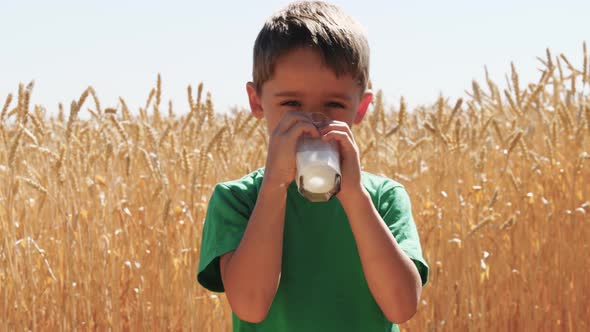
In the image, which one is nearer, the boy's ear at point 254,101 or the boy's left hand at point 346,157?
the boy's left hand at point 346,157

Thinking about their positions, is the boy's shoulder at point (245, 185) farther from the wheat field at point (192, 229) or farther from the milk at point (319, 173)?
the wheat field at point (192, 229)

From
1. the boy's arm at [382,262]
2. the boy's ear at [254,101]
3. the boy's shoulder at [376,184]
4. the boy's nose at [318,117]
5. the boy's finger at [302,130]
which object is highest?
the boy's ear at [254,101]

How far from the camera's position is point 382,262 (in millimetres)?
977

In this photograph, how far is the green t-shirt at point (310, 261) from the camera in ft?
3.39


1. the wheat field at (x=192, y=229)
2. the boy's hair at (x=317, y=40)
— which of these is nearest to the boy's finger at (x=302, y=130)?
the boy's hair at (x=317, y=40)

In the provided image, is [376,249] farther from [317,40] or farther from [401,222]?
[317,40]

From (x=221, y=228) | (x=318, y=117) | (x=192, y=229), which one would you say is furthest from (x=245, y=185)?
(x=192, y=229)

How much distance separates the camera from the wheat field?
173 cm

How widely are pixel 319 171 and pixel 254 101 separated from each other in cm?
27

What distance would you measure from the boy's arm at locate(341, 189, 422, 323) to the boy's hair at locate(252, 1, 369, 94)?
18cm

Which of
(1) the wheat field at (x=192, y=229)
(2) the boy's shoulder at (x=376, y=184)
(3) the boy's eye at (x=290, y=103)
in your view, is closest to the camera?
(3) the boy's eye at (x=290, y=103)

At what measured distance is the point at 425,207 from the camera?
7.04ft

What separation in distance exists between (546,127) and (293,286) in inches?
59.0

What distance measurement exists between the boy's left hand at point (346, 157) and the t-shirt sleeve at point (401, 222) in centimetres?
14
